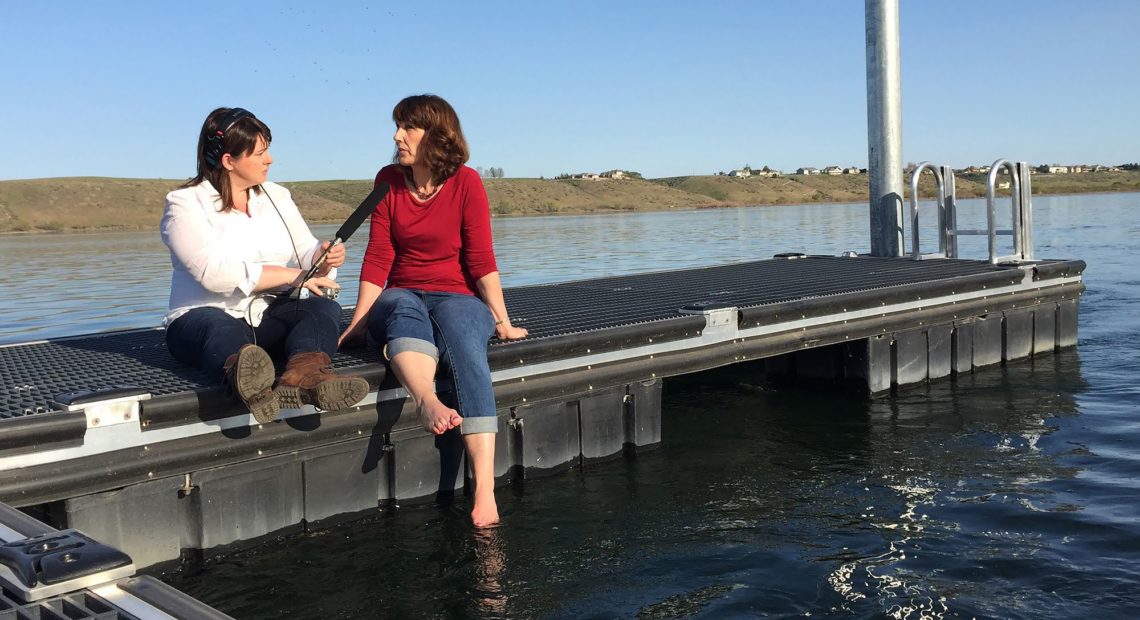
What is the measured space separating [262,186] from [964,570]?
3.85 m

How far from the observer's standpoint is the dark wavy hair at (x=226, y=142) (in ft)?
15.9

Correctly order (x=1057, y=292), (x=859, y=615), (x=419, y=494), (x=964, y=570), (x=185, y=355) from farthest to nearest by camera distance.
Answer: (x=1057, y=292), (x=419, y=494), (x=185, y=355), (x=964, y=570), (x=859, y=615)

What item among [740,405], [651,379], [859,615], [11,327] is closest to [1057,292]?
[740,405]

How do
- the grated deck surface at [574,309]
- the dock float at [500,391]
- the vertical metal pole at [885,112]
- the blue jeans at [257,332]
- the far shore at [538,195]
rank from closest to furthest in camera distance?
1. the dock float at [500,391]
2. the blue jeans at [257,332]
3. the grated deck surface at [574,309]
4. the vertical metal pole at [885,112]
5. the far shore at [538,195]

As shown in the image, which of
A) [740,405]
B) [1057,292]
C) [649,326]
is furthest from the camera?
[1057,292]

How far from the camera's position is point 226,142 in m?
4.86

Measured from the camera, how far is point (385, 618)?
157 inches

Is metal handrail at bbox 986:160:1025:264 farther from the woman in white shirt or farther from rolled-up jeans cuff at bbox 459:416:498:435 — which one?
the woman in white shirt

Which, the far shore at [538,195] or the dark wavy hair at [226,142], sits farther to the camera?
the far shore at [538,195]

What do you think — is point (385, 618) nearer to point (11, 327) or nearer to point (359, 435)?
point (359, 435)

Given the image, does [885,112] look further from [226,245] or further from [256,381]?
[256,381]

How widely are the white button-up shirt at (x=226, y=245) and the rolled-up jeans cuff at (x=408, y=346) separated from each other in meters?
0.72

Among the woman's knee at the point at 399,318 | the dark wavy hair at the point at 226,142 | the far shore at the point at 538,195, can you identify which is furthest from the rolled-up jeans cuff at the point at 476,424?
the far shore at the point at 538,195

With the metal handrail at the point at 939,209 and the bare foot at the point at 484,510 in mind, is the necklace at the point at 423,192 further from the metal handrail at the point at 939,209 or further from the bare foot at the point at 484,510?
the metal handrail at the point at 939,209
